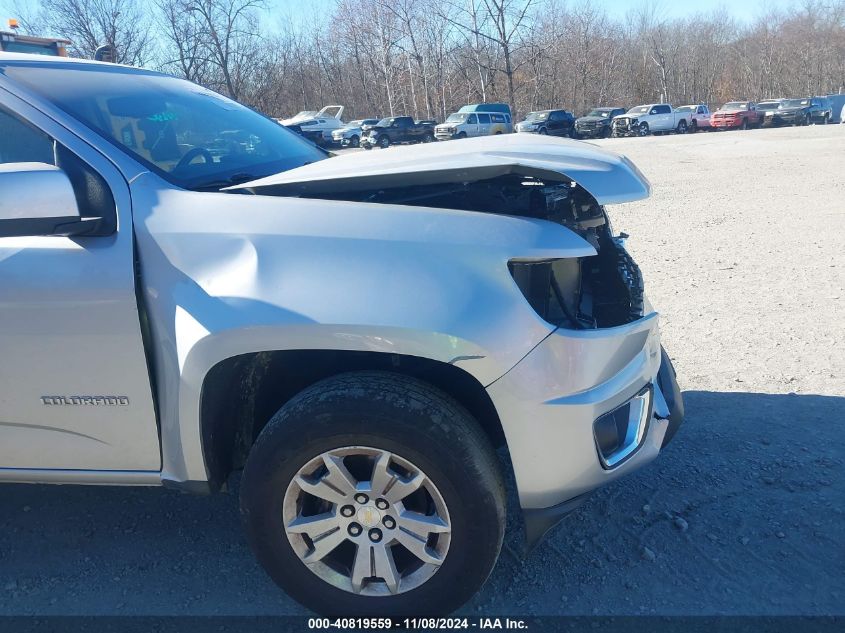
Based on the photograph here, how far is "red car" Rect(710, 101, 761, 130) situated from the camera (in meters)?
41.1

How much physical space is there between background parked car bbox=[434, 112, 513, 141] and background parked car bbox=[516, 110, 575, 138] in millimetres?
1482

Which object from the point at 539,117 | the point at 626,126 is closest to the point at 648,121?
the point at 626,126

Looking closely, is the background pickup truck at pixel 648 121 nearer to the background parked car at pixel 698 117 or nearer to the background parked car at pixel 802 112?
the background parked car at pixel 698 117

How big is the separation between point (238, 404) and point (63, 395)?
60 cm

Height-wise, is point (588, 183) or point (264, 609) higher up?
point (588, 183)

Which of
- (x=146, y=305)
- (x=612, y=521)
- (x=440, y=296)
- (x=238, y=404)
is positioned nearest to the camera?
(x=440, y=296)

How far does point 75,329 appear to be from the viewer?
2338 millimetres

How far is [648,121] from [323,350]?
4217 cm

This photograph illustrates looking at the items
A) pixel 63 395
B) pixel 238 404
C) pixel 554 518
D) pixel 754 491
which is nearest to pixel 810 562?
pixel 754 491

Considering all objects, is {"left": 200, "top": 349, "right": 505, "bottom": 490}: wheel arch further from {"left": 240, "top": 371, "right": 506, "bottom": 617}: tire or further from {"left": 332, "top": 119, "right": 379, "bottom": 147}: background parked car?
{"left": 332, "top": 119, "right": 379, "bottom": 147}: background parked car

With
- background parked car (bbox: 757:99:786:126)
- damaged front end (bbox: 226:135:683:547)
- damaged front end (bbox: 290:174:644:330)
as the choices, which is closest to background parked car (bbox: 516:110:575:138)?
background parked car (bbox: 757:99:786:126)

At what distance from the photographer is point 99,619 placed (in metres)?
2.58

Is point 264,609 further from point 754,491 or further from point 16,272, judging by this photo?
point 754,491

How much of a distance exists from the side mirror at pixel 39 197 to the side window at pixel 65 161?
0.04m
